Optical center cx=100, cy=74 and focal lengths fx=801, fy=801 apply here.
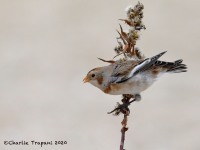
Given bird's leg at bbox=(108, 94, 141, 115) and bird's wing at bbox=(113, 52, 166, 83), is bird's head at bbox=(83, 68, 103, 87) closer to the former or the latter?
bird's wing at bbox=(113, 52, 166, 83)

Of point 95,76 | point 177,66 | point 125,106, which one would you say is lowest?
point 125,106

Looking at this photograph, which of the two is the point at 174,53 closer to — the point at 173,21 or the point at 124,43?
the point at 173,21

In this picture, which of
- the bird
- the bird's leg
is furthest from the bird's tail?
the bird's leg

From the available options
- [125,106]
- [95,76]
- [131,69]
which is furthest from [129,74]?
[125,106]

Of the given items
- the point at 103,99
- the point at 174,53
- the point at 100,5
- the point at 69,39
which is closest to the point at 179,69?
the point at 103,99

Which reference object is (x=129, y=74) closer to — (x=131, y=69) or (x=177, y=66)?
(x=131, y=69)

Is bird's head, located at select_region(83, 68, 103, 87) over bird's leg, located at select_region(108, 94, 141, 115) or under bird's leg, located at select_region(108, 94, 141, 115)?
over

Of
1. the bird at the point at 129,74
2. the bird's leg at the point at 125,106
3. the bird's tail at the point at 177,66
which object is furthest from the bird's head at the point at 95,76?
the bird's tail at the point at 177,66

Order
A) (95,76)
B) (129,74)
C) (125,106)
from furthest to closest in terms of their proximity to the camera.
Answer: (129,74), (95,76), (125,106)

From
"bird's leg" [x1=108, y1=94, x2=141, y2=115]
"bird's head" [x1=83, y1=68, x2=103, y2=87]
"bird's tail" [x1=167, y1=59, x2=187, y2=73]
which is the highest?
"bird's tail" [x1=167, y1=59, x2=187, y2=73]
